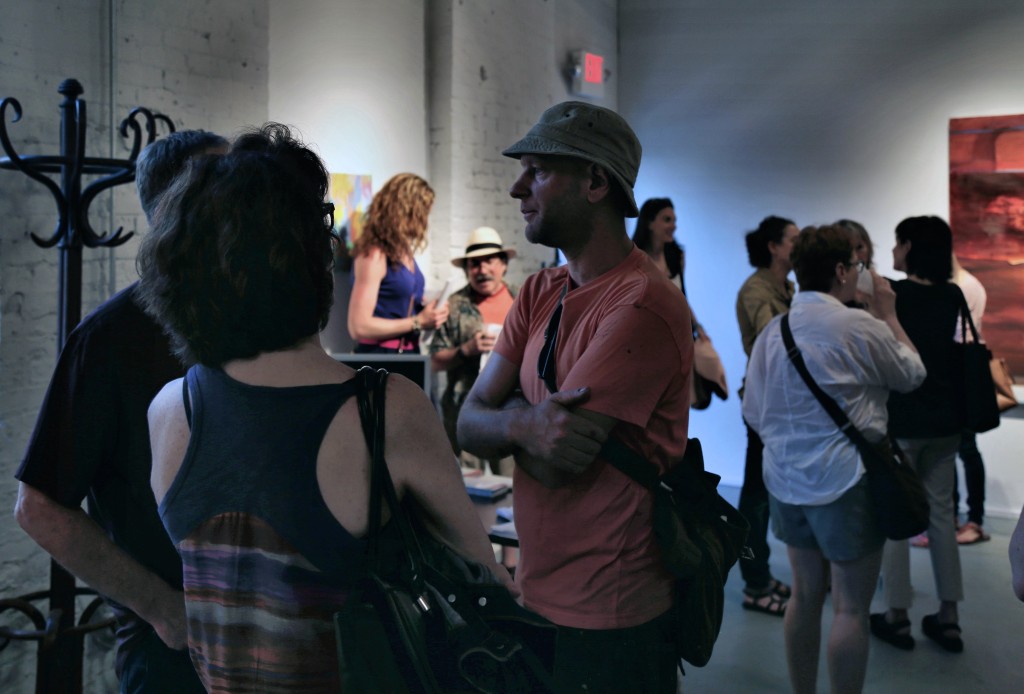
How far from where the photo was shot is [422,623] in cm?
106

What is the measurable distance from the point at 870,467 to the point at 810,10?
4.59 m

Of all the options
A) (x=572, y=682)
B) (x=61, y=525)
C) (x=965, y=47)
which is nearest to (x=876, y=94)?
(x=965, y=47)

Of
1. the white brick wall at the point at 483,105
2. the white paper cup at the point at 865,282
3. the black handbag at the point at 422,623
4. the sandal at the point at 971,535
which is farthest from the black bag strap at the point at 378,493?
the sandal at the point at 971,535

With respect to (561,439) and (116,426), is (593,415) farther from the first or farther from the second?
(116,426)

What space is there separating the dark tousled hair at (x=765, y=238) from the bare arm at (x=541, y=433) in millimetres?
3202

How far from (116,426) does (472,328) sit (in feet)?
9.56

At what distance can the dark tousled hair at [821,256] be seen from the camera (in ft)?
9.48

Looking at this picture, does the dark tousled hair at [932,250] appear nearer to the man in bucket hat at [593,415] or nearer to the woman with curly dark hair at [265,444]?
the man in bucket hat at [593,415]

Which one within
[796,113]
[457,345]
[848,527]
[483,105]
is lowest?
[848,527]

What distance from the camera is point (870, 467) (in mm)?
2758

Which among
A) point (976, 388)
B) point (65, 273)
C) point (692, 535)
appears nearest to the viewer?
point (692, 535)

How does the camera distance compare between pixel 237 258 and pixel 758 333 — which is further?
pixel 758 333

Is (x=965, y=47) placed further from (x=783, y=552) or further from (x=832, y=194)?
(x=783, y=552)

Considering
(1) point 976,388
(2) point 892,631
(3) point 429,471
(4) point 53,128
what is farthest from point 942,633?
(4) point 53,128
